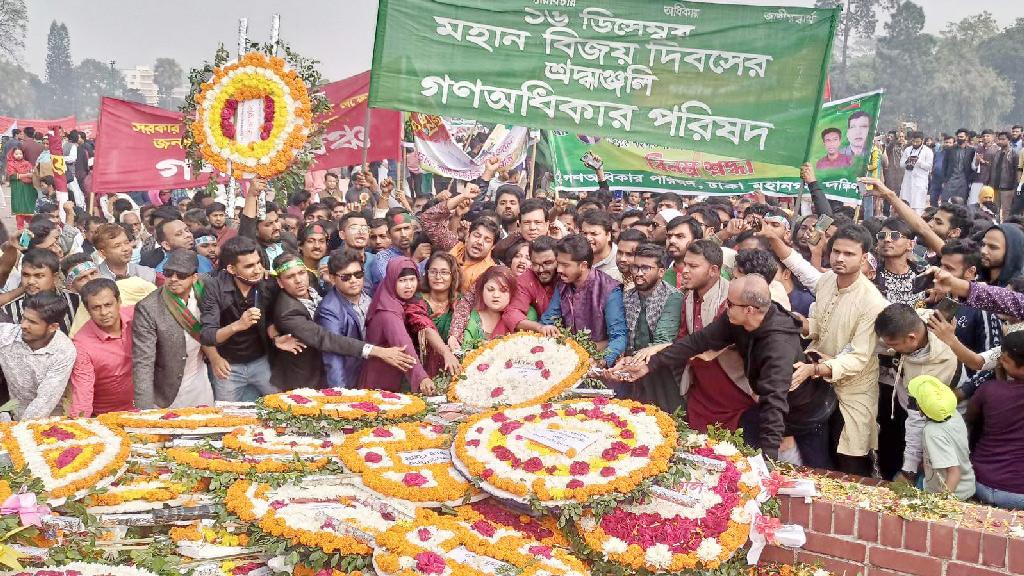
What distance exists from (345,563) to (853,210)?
500 inches

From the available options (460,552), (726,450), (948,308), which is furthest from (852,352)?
(460,552)

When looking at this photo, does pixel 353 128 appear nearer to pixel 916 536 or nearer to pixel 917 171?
pixel 916 536

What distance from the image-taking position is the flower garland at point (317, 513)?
13.6 ft

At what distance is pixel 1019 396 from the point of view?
5.04m

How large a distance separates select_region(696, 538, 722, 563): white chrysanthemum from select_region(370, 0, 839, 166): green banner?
494 cm

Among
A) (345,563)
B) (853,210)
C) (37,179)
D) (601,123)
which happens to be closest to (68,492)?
(345,563)

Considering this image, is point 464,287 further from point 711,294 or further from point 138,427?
point 138,427

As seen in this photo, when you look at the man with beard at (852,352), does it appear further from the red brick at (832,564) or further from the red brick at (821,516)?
the red brick at (832,564)

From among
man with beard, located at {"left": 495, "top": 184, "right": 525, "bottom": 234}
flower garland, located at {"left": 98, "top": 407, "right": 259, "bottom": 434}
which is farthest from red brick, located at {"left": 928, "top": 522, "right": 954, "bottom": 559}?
man with beard, located at {"left": 495, "top": 184, "right": 525, "bottom": 234}

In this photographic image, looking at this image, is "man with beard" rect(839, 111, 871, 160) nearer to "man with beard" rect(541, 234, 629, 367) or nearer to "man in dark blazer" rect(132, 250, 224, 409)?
"man with beard" rect(541, 234, 629, 367)

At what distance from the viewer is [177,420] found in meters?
5.32

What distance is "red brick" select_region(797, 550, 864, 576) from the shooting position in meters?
4.55

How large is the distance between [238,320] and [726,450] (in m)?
3.40

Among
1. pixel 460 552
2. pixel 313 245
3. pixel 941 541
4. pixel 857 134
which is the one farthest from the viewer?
pixel 857 134
